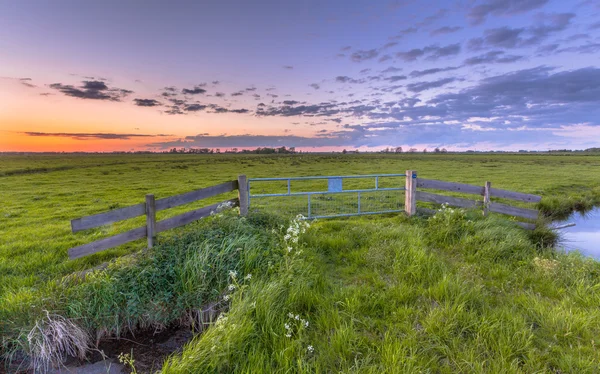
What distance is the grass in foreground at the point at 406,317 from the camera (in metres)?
2.89

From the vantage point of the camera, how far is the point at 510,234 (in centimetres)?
678

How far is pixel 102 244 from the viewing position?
4.37 m

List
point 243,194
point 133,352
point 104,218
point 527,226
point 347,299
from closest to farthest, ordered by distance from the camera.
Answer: point 133,352 → point 347,299 → point 104,218 → point 243,194 → point 527,226

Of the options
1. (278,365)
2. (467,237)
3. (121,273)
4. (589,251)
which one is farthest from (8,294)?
(589,251)

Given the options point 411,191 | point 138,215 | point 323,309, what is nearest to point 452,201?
point 411,191

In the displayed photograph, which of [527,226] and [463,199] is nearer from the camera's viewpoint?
[463,199]

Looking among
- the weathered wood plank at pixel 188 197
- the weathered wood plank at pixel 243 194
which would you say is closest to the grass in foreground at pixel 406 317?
the weathered wood plank at pixel 243 194

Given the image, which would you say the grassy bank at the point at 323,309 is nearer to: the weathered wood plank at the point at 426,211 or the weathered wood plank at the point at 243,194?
the weathered wood plank at the point at 243,194

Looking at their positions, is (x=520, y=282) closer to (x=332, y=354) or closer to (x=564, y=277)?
(x=564, y=277)

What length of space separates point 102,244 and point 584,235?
15.5 metres

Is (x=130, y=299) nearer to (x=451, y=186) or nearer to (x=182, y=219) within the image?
(x=182, y=219)

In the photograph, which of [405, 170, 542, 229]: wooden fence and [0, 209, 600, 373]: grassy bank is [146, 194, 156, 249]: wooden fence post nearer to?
[0, 209, 600, 373]: grassy bank

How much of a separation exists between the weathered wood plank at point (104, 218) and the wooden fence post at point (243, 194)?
7.32ft

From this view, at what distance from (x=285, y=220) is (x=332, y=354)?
3.87 meters
